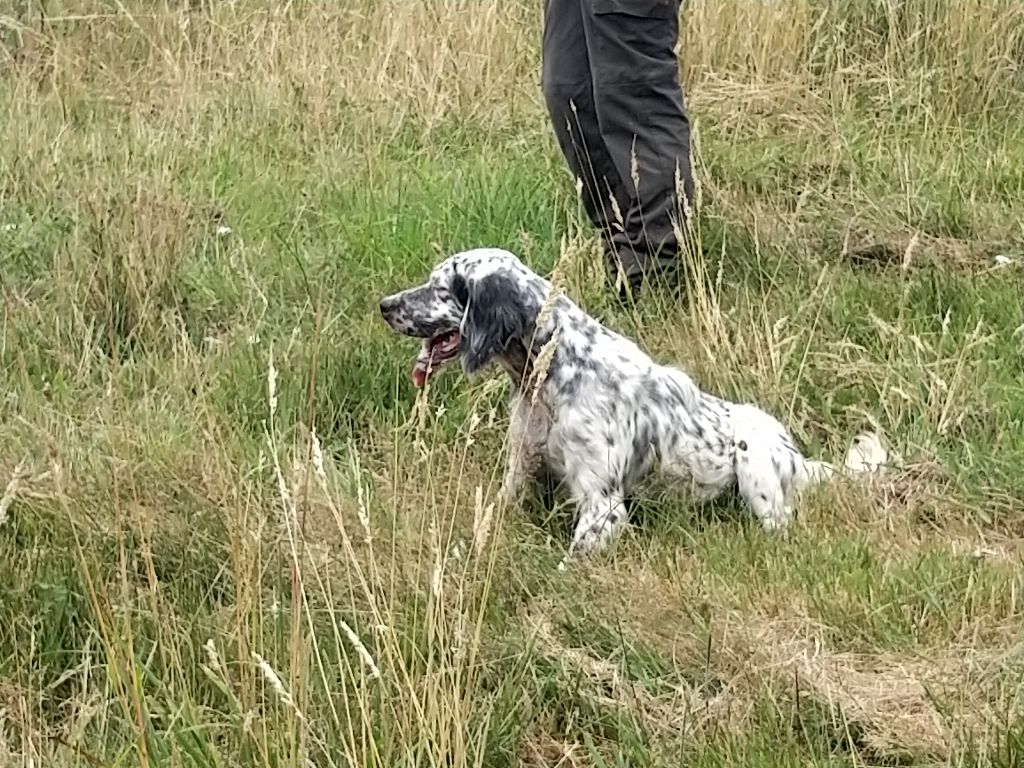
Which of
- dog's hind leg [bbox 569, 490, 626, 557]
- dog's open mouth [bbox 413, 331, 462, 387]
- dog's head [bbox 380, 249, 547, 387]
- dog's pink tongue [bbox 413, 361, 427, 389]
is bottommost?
dog's hind leg [bbox 569, 490, 626, 557]

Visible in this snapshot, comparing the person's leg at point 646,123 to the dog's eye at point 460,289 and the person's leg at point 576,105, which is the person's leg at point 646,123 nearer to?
the person's leg at point 576,105

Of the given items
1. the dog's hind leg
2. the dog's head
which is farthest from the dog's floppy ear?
the dog's hind leg

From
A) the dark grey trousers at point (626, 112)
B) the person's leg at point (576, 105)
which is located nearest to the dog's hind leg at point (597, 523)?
the dark grey trousers at point (626, 112)

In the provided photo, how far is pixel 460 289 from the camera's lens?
144 inches

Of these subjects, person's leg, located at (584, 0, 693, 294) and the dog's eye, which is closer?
the dog's eye

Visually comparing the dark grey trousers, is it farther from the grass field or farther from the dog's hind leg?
the dog's hind leg

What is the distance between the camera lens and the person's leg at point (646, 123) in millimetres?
4461

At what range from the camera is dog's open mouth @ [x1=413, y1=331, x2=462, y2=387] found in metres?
3.68

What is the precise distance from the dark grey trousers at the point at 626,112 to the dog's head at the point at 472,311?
2.69 ft

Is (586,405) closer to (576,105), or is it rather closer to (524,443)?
(524,443)

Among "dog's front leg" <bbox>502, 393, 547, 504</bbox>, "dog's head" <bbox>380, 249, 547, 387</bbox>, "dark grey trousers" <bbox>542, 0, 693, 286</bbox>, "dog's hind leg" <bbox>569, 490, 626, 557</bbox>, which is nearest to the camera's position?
"dog's hind leg" <bbox>569, 490, 626, 557</bbox>

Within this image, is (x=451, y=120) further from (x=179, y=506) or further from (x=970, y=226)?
(x=179, y=506)

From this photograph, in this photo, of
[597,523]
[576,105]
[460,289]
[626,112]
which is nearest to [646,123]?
[626,112]

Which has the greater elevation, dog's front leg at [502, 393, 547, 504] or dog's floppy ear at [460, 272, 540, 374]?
dog's floppy ear at [460, 272, 540, 374]
